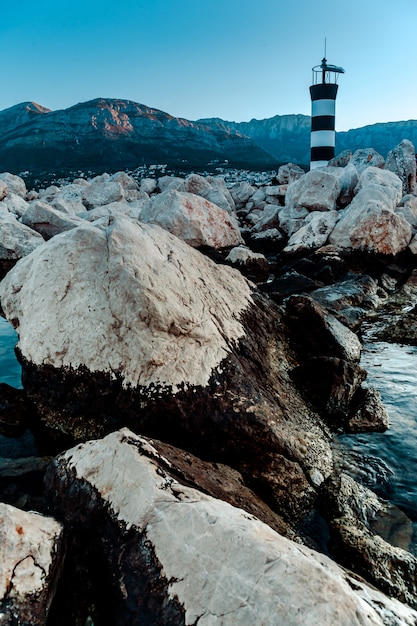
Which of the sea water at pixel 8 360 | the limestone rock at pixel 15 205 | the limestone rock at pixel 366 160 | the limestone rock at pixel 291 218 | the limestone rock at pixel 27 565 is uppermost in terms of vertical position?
the limestone rock at pixel 366 160

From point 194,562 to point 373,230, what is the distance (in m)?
15.2

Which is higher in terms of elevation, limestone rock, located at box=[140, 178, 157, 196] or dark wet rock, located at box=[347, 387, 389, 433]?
limestone rock, located at box=[140, 178, 157, 196]

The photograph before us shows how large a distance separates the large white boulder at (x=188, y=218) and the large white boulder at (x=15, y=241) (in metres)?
4.76

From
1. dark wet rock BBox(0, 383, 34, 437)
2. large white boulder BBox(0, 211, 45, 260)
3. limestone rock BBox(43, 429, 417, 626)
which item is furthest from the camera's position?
large white boulder BBox(0, 211, 45, 260)

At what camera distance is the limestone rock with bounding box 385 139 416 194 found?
27.5m

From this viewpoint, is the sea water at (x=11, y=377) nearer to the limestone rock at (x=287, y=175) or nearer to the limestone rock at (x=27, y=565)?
the limestone rock at (x=27, y=565)

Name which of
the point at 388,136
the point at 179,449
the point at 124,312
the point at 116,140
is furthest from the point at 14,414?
the point at 388,136

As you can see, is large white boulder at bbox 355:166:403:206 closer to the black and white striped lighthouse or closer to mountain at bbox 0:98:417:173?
the black and white striped lighthouse

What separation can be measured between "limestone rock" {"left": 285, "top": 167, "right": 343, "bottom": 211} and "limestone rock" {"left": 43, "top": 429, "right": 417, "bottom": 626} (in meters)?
18.9

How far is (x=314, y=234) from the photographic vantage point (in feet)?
57.9

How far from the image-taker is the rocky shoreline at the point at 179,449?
2.70 metres

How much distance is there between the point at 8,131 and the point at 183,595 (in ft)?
605

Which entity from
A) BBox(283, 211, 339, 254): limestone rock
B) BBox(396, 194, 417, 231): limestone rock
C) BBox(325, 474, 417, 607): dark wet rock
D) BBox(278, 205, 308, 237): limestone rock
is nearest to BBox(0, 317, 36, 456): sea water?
BBox(325, 474, 417, 607): dark wet rock

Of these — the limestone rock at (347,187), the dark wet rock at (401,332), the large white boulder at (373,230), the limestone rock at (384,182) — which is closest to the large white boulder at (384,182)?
the limestone rock at (384,182)
